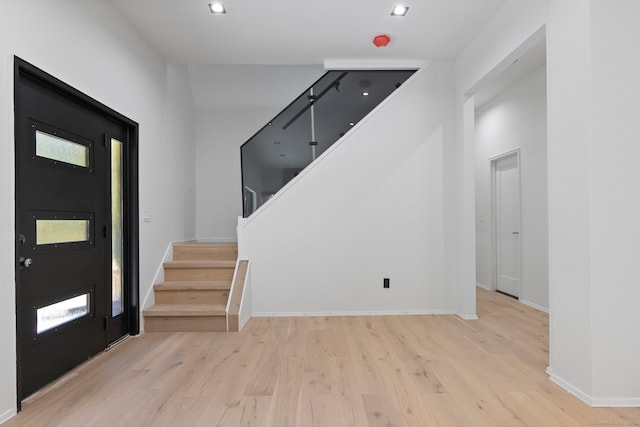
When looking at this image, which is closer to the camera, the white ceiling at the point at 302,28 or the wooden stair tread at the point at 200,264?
the white ceiling at the point at 302,28

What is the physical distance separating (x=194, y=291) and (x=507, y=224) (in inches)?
177

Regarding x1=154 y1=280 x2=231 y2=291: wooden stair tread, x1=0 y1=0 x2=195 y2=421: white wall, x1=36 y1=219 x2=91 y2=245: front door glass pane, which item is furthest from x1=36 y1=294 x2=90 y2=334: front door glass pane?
x1=154 y1=280 x2=231 y2=291: wooden stair tread

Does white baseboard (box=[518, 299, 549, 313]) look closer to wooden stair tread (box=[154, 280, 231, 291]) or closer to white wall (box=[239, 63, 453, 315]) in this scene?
white wall (box=[239, 63, 453, 315])

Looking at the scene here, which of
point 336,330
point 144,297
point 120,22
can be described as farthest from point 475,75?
point 144,297

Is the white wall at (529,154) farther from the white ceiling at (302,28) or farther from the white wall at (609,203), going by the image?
the white wall at (609,203)

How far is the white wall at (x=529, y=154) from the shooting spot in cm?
432

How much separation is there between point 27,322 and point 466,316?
3.96 meters

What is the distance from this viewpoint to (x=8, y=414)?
6.42ft

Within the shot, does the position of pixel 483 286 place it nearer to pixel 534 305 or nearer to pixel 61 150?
pixel 534 305

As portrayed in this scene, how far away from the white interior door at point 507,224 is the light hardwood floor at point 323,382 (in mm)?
1555

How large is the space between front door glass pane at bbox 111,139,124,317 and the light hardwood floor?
44 cm

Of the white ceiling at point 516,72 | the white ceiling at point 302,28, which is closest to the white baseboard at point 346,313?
the white ceiling at point 516,72

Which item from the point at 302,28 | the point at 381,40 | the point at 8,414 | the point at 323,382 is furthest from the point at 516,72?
the point at 8,414

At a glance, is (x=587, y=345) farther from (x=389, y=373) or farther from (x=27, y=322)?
(x=27, y=322)
